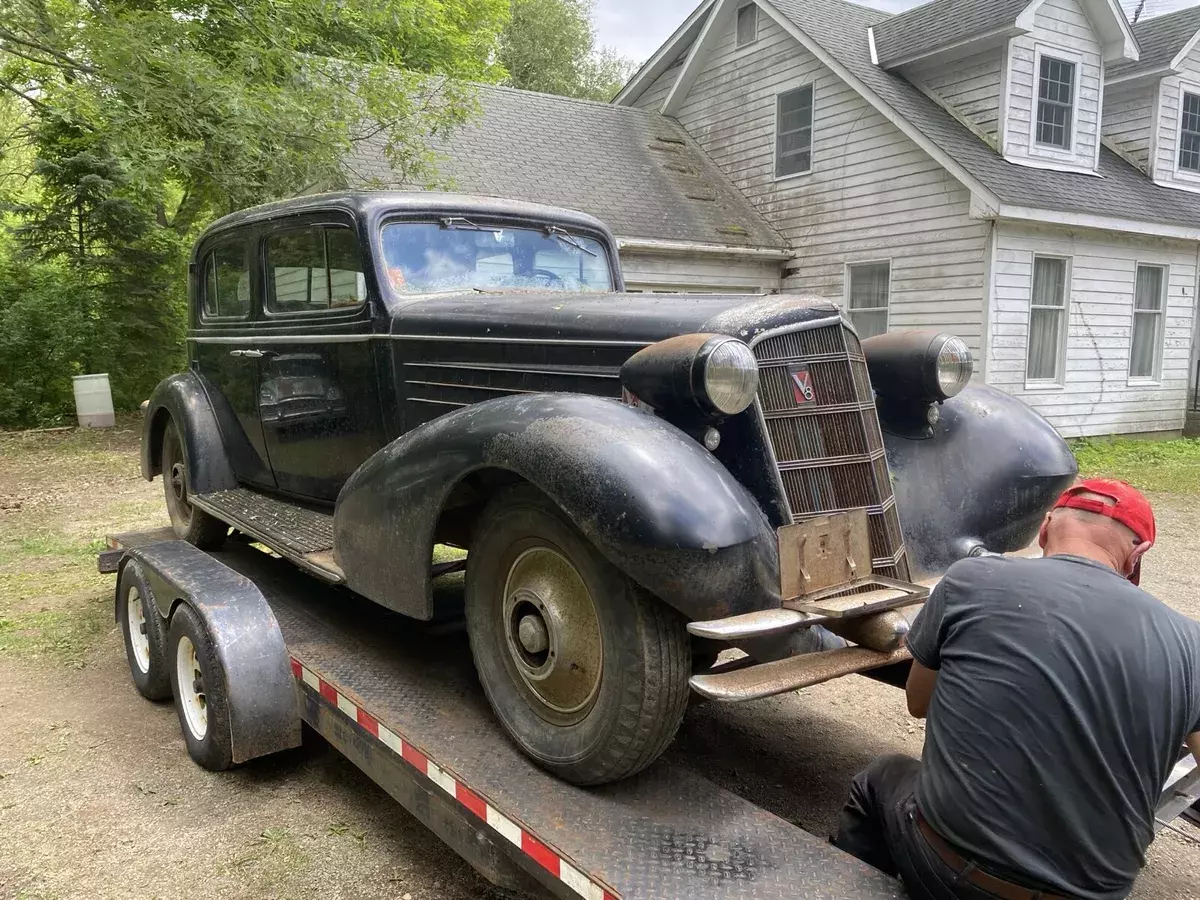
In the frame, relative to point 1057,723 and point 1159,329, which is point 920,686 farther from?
point 1159,329

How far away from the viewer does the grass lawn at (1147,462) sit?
9461 mm

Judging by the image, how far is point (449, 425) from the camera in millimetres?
2793

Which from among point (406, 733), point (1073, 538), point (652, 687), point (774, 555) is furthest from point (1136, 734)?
point (406, 733)

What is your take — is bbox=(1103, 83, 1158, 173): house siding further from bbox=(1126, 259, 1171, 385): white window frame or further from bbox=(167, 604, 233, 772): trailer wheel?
bbox=(167, 604, 233, 772): trailer wheel

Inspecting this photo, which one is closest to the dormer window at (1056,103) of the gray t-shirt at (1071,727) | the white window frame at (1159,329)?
the white window frame at (1159,329)

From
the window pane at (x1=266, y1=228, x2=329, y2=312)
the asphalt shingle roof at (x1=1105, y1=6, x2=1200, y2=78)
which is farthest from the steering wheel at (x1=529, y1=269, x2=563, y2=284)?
the asphalt shingle roof at (x1=1105, y1=6, x2=1200, y2=78)

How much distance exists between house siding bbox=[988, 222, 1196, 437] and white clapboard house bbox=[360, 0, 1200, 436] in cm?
3

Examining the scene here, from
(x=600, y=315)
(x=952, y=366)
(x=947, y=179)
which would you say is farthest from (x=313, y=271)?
(x=947, y=179)

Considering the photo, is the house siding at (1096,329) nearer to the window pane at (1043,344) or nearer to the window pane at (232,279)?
the window pane at (1043,344)

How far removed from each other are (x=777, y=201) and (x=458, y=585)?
33.1ft

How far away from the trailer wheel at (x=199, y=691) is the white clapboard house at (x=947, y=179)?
8.78 meters

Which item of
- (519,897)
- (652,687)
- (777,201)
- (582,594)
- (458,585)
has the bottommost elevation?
(519,897)

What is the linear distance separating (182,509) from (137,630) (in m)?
1.25

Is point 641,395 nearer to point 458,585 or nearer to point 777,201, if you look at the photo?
point 458,585
